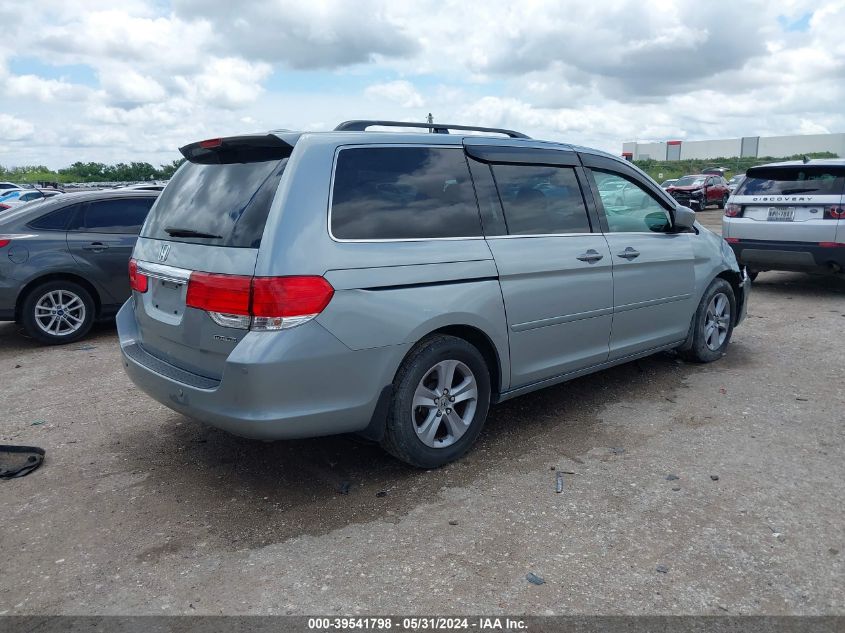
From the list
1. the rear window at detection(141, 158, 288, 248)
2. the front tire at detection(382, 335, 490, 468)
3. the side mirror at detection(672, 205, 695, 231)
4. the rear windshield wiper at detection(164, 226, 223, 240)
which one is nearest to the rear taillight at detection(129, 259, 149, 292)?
the rear window at detection(141, 158, 288, 248)

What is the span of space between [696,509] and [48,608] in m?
2.97

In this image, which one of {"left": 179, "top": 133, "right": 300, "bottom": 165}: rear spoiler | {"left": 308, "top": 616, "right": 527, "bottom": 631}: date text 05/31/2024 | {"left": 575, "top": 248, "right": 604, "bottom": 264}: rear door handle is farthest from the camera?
{"left": 575, "top": 248, "right": 604, "bottom": 264}: rear door handle

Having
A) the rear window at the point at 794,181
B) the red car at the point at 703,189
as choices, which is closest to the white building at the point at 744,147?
the red car at the point at 703,189

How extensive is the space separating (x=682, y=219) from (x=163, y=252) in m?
3.79

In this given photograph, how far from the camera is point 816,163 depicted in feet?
28.7

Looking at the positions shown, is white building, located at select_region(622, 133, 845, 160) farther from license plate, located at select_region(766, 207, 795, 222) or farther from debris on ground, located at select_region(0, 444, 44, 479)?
debris on ground, located at select_region(0, 444, 44, 479)

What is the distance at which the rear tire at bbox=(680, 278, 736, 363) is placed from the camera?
5855 mm

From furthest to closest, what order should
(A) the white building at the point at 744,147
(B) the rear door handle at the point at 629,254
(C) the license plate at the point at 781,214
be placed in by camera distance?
(A) the white building at the point at 744,147 < (C) the license plate at the point at 781,214 < (B) the rear door handle at the point at 629,254

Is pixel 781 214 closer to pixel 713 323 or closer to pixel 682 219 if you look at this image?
pixel 713 323

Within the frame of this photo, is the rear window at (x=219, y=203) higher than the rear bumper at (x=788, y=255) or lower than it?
higher

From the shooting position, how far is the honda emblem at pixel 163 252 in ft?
12.6

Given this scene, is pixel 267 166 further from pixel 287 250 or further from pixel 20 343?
pixel 20 343

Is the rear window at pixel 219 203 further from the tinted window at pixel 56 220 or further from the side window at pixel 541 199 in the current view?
the tinted window at pixel 56 220

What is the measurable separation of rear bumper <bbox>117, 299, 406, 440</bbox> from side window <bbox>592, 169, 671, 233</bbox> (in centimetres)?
221
